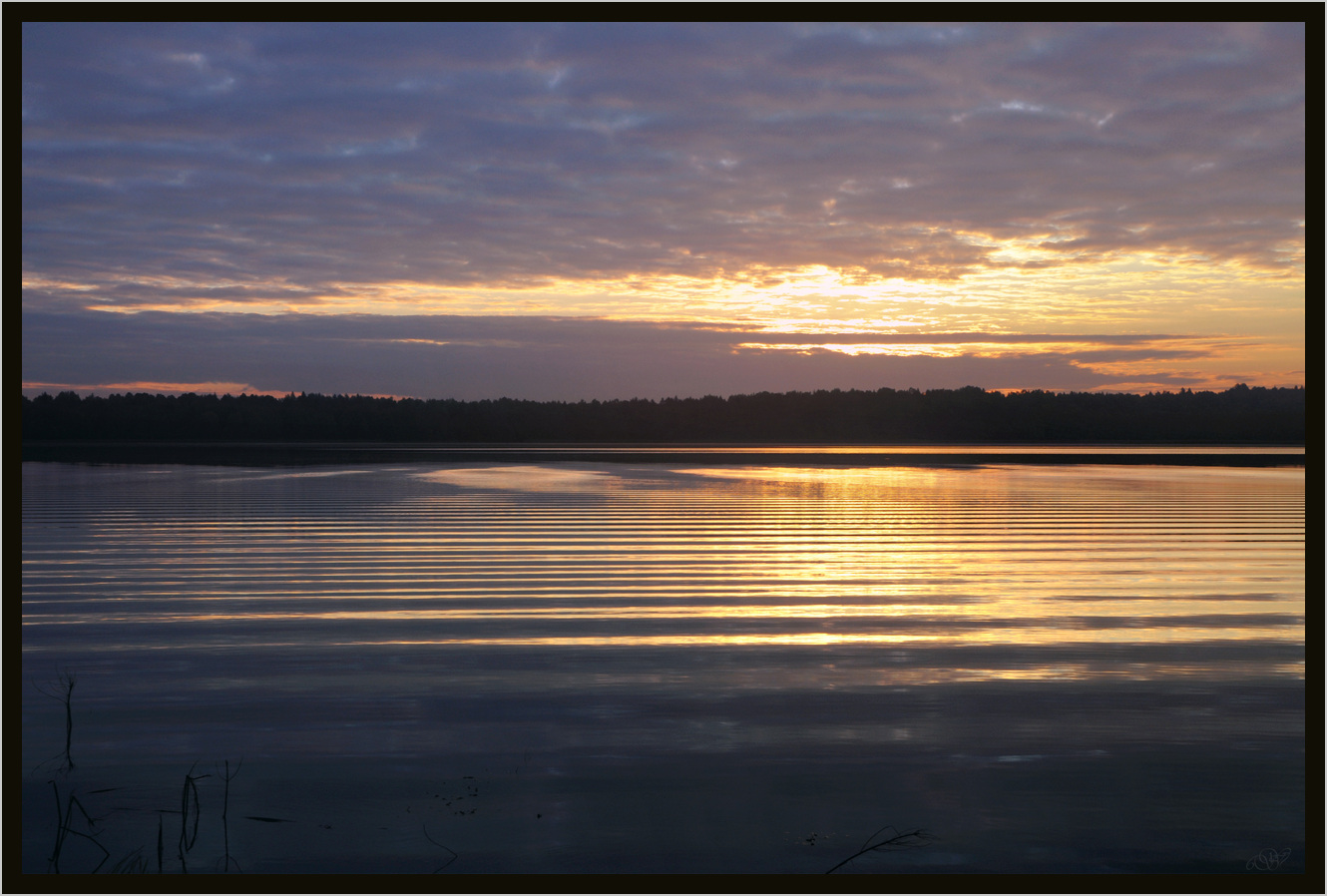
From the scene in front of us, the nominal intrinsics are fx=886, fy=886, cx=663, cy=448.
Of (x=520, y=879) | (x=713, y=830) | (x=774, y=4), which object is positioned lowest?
(x=713, y=830)

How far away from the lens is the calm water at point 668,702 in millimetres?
4508

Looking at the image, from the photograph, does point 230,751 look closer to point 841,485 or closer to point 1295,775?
point 1295,775

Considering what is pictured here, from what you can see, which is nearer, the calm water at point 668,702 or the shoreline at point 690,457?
the calm water at point 668,702

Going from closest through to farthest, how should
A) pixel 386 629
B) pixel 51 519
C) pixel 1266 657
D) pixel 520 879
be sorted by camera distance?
pixel 520 879 < pixel 1266 657 < pixel 386 629 < pixel 51 519

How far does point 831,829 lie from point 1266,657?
16.7 feet

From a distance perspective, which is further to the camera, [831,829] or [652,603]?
[652,603]

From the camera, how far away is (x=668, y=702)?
6.28m

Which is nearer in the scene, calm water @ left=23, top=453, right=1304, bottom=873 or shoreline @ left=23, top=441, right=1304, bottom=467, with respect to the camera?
calm water @ left=23, top=453, right=1304, bottom=873

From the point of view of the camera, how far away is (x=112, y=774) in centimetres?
515

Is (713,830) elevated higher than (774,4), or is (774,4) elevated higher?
(774,4)

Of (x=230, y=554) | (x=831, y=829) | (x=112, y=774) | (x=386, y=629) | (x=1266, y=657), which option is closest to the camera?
(x=831, y=829)

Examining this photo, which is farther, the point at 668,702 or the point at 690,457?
the point at 690,457

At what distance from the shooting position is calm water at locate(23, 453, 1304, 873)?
451cm

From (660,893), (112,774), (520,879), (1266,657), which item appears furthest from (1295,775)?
(112,774)
